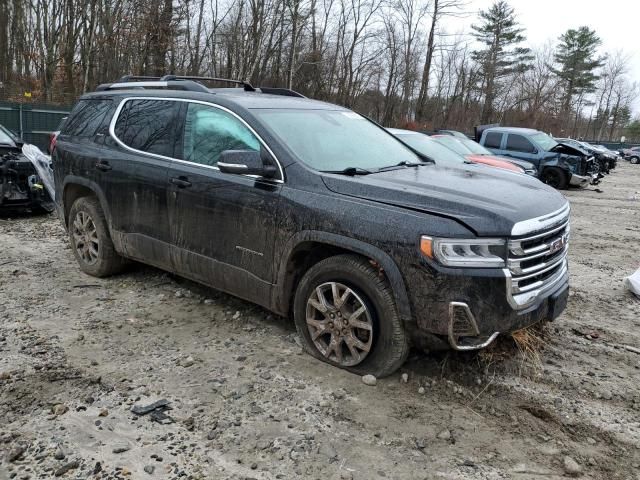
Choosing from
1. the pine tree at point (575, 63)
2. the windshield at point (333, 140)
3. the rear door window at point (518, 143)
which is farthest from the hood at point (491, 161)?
the pine tree at point (575, 63)

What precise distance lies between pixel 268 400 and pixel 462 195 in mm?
1748

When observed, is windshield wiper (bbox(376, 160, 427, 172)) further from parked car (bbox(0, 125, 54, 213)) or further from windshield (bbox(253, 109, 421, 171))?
parked car (bbox(0, 125, 54, 213))

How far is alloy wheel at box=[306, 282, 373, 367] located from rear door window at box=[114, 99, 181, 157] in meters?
1.89

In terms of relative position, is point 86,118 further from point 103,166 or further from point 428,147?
point 428,147

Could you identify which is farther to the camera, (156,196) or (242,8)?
(242,8)

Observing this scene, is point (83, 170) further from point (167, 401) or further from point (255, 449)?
point (255, 449)

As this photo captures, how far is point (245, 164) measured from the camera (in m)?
3.77

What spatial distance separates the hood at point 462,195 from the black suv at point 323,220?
0.01 m

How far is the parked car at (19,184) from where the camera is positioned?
7828mm

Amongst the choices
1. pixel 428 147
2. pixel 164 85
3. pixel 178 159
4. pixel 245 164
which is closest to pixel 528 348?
pixel 245 164

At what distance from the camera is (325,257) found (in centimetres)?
376

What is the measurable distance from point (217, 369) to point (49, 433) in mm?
1100

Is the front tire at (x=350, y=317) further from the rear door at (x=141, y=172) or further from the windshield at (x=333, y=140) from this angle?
the rear door at (x=141, y=172)

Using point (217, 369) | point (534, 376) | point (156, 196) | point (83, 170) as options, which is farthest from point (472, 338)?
point (83, 170)
